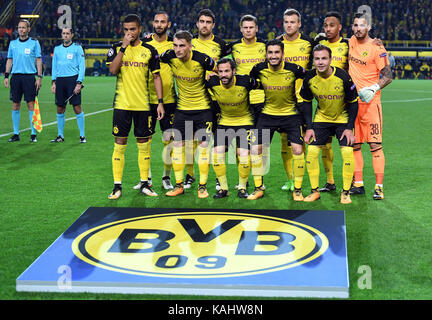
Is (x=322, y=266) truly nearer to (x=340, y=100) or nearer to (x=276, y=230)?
(x=276, y=230)

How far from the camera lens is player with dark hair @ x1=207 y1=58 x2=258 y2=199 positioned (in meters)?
5.99

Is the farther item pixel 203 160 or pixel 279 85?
pixel 203 160

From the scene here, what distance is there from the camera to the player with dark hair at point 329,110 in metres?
5.79

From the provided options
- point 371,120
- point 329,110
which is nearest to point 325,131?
point 329,110

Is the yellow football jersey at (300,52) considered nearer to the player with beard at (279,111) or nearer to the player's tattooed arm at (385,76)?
the player with beard at (279,111)

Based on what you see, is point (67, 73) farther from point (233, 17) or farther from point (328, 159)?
point (233, 17)

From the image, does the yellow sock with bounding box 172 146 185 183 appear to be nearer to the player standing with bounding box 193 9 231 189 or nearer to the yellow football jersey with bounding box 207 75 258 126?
the player standing with bounding box 193 9 231 189

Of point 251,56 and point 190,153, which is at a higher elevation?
point 251,56

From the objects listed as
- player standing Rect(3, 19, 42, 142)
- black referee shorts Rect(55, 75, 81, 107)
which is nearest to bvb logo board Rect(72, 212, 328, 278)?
black referee shorts Rect(55, 75, 81, 107)

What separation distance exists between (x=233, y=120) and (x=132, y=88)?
1.12 metres

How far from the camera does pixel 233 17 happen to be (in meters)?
36.5

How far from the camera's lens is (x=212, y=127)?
20.7ft
